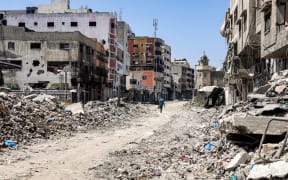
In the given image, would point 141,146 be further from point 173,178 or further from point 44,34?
point 44,34

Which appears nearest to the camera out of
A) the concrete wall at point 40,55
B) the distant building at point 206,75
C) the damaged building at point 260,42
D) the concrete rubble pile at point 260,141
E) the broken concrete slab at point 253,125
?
the concrete rubble pile at point 260,141

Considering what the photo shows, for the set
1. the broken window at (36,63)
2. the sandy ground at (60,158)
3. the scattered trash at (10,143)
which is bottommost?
the sandy ground at (60,158)

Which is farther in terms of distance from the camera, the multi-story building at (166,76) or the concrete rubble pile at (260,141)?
the multi-story building at (166,76)

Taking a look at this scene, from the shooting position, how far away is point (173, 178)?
10078 mm

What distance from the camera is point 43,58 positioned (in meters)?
50.3

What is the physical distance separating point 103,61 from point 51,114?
40.9 m

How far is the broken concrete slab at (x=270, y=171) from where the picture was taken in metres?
6.83

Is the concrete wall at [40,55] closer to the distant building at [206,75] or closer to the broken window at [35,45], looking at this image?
the broken window at [35,45]

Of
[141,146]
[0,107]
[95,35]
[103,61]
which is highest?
[95,35]

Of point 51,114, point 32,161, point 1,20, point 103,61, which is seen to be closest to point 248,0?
point 51,114

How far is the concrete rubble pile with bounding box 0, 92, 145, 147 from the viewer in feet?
57.0

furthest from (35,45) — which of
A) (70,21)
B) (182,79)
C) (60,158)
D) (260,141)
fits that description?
(182,79)

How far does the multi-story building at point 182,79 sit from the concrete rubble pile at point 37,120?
103 meters

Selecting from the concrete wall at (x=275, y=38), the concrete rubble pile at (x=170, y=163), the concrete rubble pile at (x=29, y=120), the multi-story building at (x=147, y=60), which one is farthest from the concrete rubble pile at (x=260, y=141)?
the multi-story building at (x=147, y=60)
